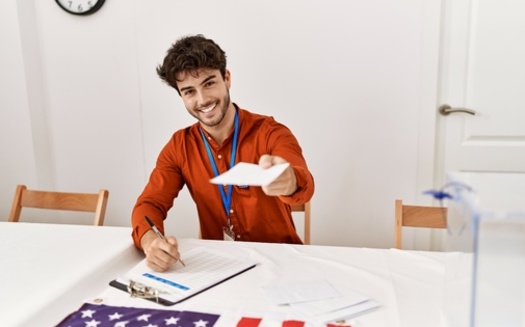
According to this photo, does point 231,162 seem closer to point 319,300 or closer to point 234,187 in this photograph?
point 234,187

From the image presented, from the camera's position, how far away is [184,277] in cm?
124

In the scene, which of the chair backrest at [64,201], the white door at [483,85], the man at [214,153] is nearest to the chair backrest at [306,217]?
the man at [214,153]

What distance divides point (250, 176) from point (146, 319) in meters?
0.40

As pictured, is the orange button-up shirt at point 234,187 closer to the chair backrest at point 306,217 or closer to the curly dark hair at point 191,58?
the chair backrest at point 306,217

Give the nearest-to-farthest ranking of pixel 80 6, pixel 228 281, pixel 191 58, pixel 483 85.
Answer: pixel 228 281, pixel 191 58, pixel 483 85, pixel 80 6

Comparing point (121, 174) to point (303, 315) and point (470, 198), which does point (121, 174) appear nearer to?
point (303, 315)

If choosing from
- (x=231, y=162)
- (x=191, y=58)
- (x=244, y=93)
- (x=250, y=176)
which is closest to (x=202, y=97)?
(x=191, y=58)

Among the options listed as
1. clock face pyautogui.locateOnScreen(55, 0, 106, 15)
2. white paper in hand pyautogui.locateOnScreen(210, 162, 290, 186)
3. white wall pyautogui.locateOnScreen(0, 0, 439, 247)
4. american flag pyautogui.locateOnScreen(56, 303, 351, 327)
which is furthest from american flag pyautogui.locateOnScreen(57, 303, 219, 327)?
clock face pyautogui.locateOnScreen(55, 0, 106, 15)

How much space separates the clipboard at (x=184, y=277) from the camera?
115cm

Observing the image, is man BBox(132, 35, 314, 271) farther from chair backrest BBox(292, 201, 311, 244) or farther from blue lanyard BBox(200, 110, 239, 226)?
chair backrest BBox(292, 201, 311, 244)

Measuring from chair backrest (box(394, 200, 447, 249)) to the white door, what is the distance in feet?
2.95

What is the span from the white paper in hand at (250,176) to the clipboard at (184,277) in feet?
1.21

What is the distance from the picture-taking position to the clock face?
2.58 meters

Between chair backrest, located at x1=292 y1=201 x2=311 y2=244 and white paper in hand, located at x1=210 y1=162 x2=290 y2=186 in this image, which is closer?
white paper in hand, located at x1=210 y1=162 x2=290 y2=186
